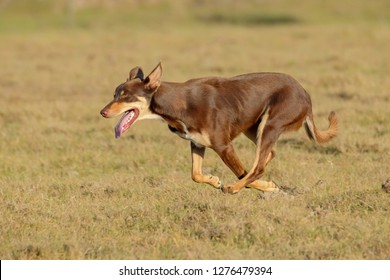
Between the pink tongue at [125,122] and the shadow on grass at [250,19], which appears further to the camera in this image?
the shadow on grass at [250,19]

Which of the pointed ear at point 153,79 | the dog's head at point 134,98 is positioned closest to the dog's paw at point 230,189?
the dog's head at point 134,98

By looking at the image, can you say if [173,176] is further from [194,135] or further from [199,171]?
[194,135]

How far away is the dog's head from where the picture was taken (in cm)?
785

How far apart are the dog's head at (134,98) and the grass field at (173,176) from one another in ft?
2.62

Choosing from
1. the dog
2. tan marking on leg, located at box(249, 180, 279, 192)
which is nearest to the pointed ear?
the dog

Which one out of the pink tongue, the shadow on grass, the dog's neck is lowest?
the shadow on grass

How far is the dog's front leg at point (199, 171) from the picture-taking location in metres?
8.34

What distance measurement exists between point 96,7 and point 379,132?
41.3 m

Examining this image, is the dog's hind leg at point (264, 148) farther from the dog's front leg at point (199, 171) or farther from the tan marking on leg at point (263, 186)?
the dog's front leg at point (199, 171)

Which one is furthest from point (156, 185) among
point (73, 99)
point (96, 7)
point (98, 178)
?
point (96, 7)

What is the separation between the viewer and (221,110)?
8.12 m

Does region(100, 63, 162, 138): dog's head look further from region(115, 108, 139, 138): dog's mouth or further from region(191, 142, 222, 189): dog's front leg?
region(191, 142, 222, 189): dog's front leg

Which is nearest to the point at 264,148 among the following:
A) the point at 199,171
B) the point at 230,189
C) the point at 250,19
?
the point at 230,189

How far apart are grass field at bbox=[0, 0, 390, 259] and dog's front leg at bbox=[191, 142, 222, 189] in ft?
0.38
